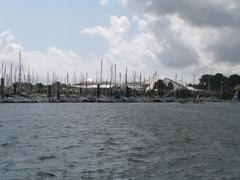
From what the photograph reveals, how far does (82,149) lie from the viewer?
42312 mm

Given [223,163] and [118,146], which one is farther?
[118,146]

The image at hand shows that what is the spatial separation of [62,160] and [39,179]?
24.6 ft

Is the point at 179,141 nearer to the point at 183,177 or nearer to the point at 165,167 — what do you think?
the point at 165,167

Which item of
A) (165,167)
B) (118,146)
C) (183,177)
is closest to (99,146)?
(118,146)

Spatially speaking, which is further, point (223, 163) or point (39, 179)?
point (223, 163)

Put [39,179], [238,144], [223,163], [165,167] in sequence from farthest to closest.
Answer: [238,144] < [223,163] < [165,167] < [39,179]

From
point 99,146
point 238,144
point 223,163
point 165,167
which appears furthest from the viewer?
point 238,144

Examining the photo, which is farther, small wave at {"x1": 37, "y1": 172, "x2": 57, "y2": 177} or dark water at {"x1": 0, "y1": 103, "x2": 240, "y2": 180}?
dark water at {"x1": 0, "y1": 103, "x2": 240, "y2": 180}

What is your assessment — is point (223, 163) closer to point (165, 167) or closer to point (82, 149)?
point (165, 167)

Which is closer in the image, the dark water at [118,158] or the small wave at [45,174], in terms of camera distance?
the small wave at [45,174]

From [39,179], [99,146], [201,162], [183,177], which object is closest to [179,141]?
[99,146]

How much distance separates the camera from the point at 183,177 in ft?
94.6

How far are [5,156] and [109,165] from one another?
8674 mm

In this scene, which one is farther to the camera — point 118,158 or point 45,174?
point 118,158
